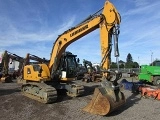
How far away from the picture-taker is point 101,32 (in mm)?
10164

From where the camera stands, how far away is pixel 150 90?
41.6ft

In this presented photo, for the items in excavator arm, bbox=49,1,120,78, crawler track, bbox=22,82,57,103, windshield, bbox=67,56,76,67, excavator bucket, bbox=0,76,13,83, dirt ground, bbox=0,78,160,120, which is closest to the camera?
dirt ground, bbox=0,78,160,120

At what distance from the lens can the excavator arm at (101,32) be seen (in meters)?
9.73

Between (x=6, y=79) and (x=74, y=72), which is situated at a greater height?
(x=74, y=72)

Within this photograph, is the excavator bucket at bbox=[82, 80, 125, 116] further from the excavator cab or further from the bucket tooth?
the excavator cab

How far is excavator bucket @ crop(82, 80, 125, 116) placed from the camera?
842 cm

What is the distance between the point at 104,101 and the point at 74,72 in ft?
18.2

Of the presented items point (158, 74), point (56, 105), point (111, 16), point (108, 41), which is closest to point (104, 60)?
point (108, 41)

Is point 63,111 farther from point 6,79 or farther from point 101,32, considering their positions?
point 6,79

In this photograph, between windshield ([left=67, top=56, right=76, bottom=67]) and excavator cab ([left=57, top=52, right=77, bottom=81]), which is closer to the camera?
excavator cab ([left=57, top=52, right=77, bottom=81])

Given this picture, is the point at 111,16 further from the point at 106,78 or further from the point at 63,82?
the point at 63,82

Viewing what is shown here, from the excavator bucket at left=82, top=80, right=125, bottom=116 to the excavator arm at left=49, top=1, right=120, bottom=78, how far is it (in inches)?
47.5

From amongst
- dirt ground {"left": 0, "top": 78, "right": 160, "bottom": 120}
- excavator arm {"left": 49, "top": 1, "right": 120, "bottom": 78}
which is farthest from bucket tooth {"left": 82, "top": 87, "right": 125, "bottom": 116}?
excavator arm {"left": 49, "top": 1, "right": 120, "bottom": 78}

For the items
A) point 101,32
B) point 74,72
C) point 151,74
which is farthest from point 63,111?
point 151,74
